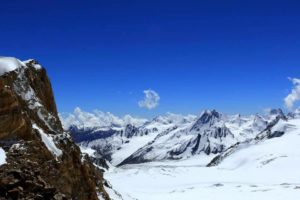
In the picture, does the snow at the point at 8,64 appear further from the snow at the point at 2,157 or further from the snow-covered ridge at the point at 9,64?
the snow at the point at 2,157

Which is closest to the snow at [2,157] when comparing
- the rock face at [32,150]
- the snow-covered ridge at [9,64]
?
the rock face at [32,150]

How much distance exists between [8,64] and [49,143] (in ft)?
20.6

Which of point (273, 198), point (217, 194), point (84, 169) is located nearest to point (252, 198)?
point (273, 198)

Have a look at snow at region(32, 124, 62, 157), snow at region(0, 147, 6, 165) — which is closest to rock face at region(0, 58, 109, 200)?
snow at region(32, 124, 62, 157)

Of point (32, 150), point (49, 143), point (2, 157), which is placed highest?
point (49, 143)

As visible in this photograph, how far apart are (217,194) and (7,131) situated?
10256 centimetres

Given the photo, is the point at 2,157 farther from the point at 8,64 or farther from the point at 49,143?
the point at 8,64

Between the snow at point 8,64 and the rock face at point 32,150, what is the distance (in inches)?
10.3

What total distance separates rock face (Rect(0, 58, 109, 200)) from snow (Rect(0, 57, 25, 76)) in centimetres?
26

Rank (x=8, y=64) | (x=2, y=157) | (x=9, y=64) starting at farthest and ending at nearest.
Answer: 1. (x=9, y=64)
2. (x=8, y=64)
3. (x=2, y=157)

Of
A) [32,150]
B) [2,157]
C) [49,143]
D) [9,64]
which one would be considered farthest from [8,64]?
[2,157]

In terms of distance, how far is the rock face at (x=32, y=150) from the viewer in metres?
26.5

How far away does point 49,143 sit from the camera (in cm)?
3381

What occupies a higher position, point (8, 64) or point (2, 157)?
point (8, 64)
